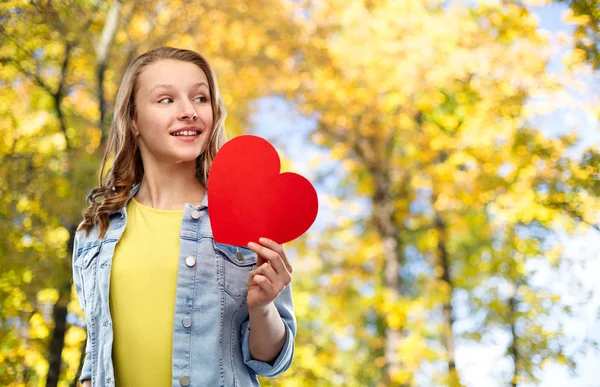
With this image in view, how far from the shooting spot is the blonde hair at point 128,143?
1.23 m

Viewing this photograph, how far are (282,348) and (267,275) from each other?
0.67ft

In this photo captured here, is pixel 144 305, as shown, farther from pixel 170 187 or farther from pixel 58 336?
pixel 58 336

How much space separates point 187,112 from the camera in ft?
3.76

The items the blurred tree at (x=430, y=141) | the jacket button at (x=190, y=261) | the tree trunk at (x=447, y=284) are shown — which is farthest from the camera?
the tree trunk at (x=447, y=284)

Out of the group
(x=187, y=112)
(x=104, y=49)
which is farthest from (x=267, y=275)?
(x=104, y=49)

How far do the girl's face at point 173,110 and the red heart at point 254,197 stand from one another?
0.33 feet

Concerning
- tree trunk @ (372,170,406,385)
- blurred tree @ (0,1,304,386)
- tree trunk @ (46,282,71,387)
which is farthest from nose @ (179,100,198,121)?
tree trunk @ (372,170,406,385)

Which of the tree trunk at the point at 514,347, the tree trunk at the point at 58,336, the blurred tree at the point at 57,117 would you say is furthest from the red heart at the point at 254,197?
the tree trunk at the point at 514,347

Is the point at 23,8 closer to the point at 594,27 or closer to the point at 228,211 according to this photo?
the point at 228,211

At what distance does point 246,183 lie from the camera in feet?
3.65

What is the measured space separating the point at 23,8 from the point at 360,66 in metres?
3.28

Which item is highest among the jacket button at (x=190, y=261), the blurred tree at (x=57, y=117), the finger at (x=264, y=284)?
the blurred tree at (x=57, y=117)

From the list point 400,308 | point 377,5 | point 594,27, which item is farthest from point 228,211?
point 377,5

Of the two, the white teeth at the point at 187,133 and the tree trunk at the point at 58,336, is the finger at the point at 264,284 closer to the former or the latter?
the white teeth at the point at 187,133
